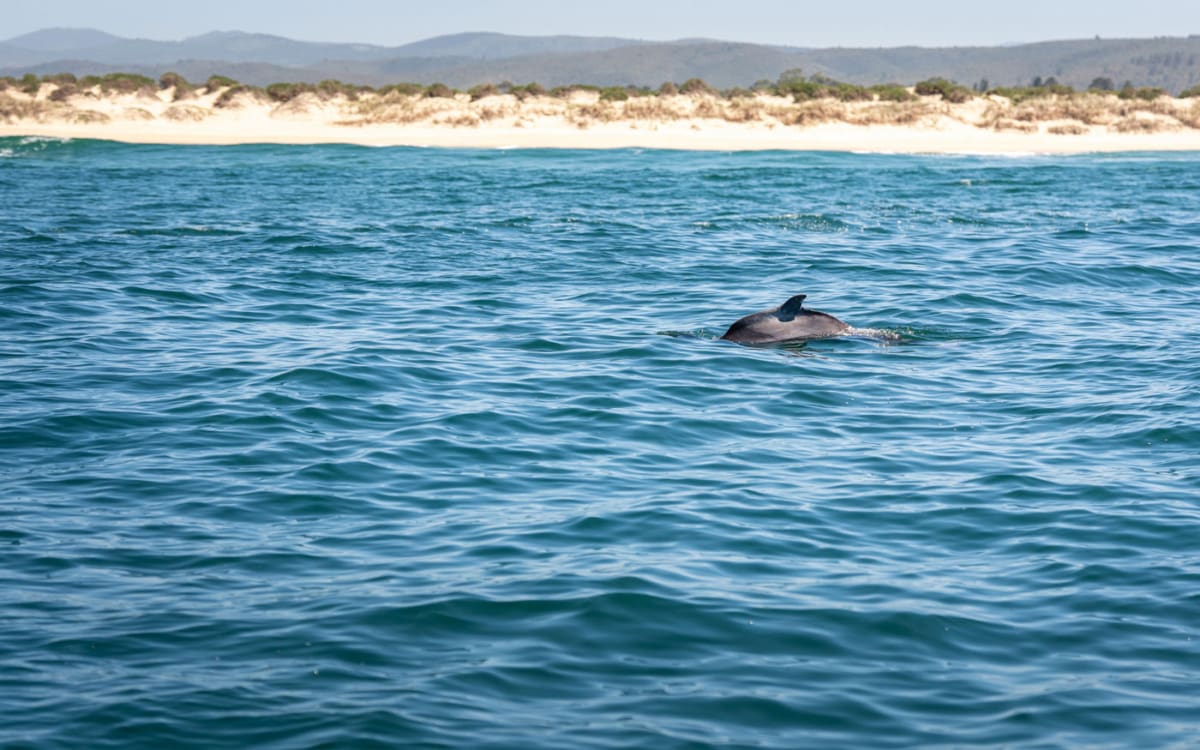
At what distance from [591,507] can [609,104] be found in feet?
185

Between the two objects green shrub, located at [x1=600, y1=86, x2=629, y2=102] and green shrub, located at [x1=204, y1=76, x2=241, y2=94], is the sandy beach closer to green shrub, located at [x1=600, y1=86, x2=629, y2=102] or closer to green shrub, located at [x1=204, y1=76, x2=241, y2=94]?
green shrub, located at [x1=204, y1=76, x2=241, y2=94]

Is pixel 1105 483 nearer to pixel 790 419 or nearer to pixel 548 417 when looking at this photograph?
pixel 790 419

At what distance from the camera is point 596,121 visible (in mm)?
61281

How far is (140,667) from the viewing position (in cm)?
659

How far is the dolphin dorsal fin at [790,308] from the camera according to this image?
539 inches

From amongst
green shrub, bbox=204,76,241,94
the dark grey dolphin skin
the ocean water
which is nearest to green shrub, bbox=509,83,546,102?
green shrub, bbox=204,76,241,94

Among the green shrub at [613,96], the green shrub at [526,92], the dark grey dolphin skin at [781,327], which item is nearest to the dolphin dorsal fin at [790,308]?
the dark grey dolphin skin at [781,327]

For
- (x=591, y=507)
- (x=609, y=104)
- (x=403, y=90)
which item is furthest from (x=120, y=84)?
(x=591, y=507)

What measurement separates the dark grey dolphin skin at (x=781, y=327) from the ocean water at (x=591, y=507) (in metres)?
0.38

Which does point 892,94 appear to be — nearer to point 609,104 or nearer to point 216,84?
point 609,104

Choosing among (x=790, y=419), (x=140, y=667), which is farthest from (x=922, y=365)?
(x=140, y=667)

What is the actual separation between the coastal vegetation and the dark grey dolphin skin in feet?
156

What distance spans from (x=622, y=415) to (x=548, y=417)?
2.20 feet

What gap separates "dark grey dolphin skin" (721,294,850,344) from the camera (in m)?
14.3
